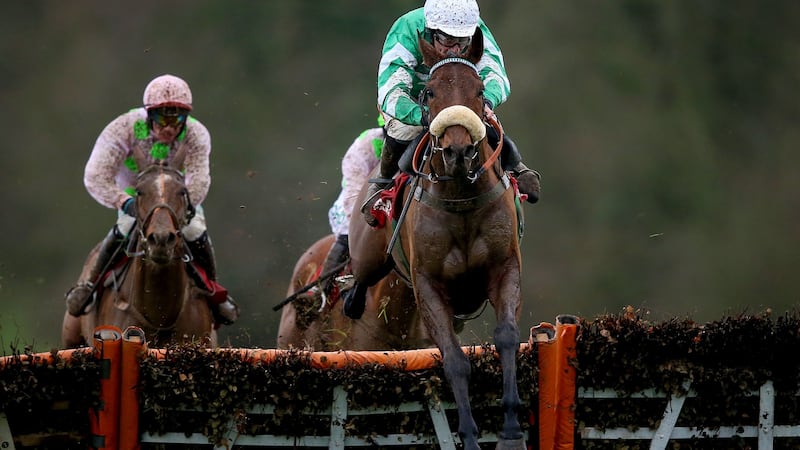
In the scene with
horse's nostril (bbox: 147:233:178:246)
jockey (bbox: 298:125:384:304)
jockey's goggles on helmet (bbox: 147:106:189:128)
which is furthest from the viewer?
jockey's goggles on helmet (bbox: 147:106:189:128)

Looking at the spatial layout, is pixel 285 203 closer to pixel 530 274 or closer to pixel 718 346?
pixel 530 274

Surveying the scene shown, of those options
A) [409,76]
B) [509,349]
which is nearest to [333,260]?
[409,76]

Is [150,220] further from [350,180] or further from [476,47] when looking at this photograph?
[476,47]

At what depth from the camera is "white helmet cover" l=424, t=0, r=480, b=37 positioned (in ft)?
20.6

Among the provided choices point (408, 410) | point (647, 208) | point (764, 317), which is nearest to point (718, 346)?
point (764, 317)

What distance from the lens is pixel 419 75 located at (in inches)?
275

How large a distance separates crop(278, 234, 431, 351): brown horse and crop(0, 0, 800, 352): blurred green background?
Answer: 899 cm

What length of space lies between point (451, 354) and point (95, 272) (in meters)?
4.03

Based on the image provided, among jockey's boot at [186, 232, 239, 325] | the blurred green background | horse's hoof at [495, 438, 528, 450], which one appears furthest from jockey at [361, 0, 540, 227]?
the blurred green background

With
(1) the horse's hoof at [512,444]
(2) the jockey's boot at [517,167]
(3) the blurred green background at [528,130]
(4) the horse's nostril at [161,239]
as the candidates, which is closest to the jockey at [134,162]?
(4) the horse's nostril at [161,239]

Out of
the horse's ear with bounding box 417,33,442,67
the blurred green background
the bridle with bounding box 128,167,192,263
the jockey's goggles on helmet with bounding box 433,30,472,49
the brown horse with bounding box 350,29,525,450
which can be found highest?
the blurred green background

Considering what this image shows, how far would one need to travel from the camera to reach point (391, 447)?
584 cm

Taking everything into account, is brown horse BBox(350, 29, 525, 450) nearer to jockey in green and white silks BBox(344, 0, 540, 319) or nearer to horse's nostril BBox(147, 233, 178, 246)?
jockey in green and white silks BBox(344, 0, 540, 319)

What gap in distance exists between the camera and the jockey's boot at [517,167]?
6573mm
